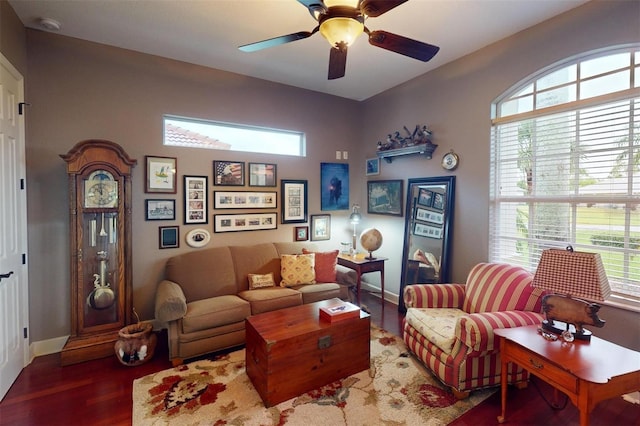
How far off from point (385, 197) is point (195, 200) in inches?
104

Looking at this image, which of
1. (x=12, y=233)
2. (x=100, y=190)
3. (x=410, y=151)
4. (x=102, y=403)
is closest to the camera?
(x=102, y=403)

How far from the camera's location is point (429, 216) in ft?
12.6

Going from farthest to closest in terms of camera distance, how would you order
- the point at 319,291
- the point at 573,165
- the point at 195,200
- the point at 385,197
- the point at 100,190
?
the point at 385,197 < the point at 195,200 < the point at 319,291 < the point at 100,190 < the point at 573,165

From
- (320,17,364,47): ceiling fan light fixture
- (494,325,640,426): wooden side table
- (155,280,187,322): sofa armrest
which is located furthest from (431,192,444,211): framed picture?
(155,280,187,322): sofa armrest

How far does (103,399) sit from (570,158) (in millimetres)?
4284

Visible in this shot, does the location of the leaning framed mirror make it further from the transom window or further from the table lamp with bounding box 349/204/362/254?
the transom window

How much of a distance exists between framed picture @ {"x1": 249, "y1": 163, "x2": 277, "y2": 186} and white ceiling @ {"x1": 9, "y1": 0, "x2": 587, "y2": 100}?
1.24 meters

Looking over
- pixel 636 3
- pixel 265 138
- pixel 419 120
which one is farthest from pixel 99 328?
pixel 636 3

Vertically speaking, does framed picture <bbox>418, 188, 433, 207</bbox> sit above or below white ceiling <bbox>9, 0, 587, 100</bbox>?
below

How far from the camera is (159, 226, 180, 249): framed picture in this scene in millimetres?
3525

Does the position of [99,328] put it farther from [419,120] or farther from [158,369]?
[419,120]

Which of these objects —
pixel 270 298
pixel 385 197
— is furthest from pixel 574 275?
pixel 385 197

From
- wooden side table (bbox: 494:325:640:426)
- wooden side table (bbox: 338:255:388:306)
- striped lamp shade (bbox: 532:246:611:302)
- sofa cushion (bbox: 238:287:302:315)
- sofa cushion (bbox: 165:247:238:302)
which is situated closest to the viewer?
wooden side table (bbox: 494:325:640:426)

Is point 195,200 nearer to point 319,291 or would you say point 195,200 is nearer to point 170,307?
point 170,307
